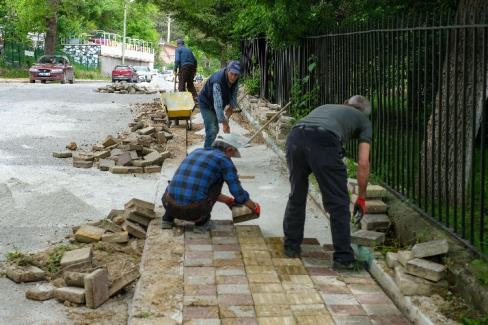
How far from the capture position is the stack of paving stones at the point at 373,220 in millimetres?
5609

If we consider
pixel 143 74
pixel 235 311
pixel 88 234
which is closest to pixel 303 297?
pixel 235 311

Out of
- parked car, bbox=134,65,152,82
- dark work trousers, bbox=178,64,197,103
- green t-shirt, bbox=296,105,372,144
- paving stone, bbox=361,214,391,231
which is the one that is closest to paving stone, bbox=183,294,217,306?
green t-shirt, bbox=296,105,372,144

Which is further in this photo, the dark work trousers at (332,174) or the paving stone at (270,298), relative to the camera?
the dark work trousers at (332,174)

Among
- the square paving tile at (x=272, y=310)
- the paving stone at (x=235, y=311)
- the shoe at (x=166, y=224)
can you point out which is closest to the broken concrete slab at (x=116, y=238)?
the shoe at (x=166, y=224)

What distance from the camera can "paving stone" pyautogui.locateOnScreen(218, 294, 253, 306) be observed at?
14.9 ft

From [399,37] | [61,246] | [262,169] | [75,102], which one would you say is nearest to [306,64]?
[262,169]

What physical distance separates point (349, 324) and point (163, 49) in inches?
4589

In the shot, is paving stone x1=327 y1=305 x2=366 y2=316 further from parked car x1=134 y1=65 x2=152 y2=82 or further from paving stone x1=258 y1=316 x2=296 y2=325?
parked car x1=134 y1=65 x2=152 y2=82

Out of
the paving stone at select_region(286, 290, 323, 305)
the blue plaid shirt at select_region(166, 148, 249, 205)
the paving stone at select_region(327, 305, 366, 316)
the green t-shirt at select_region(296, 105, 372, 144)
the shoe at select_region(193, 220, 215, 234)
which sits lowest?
the paving stone at select_region(327, 305, 366, 316)

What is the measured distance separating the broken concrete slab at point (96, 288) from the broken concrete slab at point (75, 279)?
7.4 inches

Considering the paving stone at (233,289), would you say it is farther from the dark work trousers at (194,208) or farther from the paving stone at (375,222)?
the paving stone at (375,222)

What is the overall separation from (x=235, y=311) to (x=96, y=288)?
1.21 metres

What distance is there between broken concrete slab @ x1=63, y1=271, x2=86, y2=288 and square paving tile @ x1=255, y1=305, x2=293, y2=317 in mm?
1535

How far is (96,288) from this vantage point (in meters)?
4.95
